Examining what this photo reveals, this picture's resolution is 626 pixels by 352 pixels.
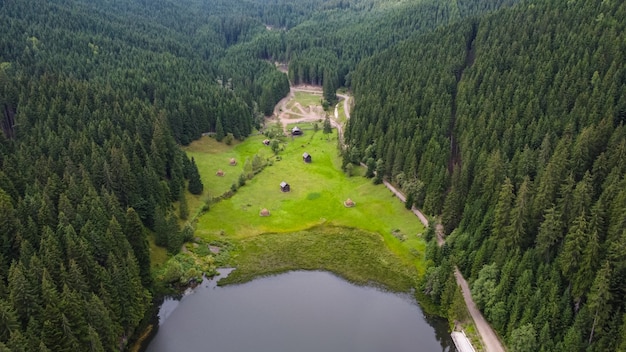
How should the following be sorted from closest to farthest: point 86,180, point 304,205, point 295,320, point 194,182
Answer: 1. point 295,320
2. point 86,180
3. point 304,205
4. point 194,182

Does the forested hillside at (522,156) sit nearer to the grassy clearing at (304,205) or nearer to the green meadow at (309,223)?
the grassy clearing at (304,205)

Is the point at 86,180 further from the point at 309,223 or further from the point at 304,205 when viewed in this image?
the point at 304,205

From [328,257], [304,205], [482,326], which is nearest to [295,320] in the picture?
[328,257]

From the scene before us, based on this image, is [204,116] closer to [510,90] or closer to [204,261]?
[204,261]

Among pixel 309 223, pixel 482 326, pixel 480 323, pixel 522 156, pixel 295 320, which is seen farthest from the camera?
pixel 309 223

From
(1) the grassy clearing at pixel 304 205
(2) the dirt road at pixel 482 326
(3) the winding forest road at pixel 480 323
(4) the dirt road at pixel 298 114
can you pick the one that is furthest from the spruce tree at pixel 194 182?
(2) the dirt road at pixel 482 326

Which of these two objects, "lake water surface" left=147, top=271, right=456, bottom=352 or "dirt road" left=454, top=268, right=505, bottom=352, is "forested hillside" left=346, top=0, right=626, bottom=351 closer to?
"dirt road" left=454, top=268, right=505, bottom=352

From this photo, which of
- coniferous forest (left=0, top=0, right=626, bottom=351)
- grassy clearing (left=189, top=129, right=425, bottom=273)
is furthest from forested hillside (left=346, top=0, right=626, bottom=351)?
grassy clearing (left=189, top=129, right=425, bottom=273)
